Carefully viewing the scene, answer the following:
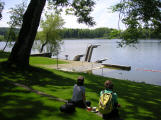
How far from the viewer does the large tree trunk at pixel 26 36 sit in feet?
39.1

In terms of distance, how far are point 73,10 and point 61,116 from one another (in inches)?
547

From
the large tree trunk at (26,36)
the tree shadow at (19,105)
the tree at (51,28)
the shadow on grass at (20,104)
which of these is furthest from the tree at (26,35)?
the tree at (51,28)

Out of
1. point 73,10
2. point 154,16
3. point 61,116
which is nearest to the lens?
point 61,116

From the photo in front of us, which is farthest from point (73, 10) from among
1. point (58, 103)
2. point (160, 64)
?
point (160, 64)

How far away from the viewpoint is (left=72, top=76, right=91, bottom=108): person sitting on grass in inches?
226

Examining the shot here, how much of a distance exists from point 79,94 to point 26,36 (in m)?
7.54

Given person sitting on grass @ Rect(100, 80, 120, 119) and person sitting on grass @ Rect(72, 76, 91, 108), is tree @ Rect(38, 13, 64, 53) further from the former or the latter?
person sitting on grass @ Rect(100, 80, 120, 119)

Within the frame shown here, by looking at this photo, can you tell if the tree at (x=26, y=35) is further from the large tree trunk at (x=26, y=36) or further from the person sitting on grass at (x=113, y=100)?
the person sitting on grass at (x=113, y=100)

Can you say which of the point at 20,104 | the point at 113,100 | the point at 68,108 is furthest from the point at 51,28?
the point at 113,100

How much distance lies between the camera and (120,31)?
54.0ft

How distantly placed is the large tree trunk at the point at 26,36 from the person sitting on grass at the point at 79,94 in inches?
280

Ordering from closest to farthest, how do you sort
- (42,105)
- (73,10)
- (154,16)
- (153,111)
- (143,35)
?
1. (42,105)
2. (153,111)
3. (154,16)
4. (143,35)
5. (73,10)

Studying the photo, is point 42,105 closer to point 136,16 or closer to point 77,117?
point 77,117

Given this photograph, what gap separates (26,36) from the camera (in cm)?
1202
